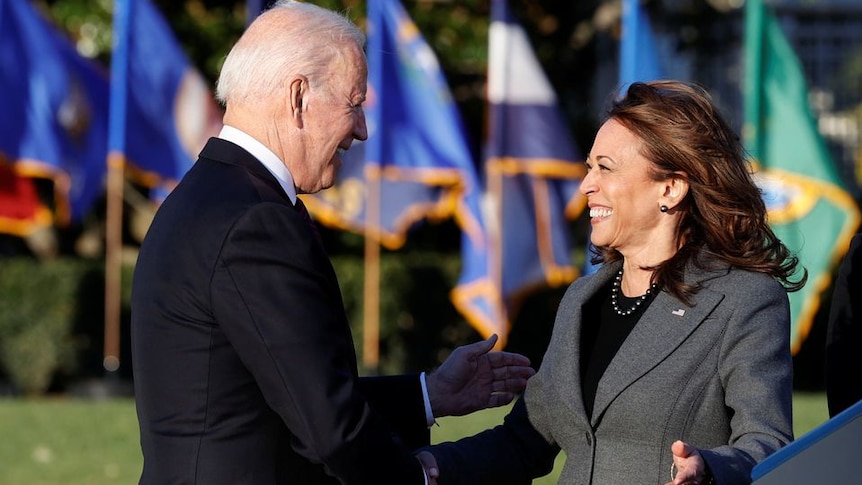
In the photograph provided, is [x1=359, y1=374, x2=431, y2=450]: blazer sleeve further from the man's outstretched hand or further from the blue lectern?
the blue lectern

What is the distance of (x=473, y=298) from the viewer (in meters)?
13.3

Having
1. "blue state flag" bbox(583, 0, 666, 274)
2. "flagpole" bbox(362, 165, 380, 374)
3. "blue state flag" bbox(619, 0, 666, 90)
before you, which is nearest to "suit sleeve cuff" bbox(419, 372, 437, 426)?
"blue state flag" bbox(583, 0, 666, 274)

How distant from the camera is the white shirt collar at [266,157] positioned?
3049 mm

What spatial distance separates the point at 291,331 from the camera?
2.84 m

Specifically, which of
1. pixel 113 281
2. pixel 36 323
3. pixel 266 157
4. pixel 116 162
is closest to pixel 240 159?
pixel 266 157

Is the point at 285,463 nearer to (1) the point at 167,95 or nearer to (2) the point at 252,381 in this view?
(2) the point at 252,381

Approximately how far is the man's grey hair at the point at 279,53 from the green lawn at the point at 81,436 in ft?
19.1

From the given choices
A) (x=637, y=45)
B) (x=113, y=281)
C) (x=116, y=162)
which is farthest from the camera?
(x=113, y=281)

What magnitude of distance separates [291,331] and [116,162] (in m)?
10.9

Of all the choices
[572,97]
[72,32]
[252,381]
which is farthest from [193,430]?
[572,97]

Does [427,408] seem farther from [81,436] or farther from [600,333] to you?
[81,436]

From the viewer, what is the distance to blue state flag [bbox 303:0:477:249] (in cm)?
1327

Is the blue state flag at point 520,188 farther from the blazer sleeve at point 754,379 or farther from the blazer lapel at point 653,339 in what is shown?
the blazer sleeve at point 754,379

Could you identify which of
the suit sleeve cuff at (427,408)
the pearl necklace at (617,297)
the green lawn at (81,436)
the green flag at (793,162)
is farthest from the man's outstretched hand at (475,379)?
the green flag at (793,162)
